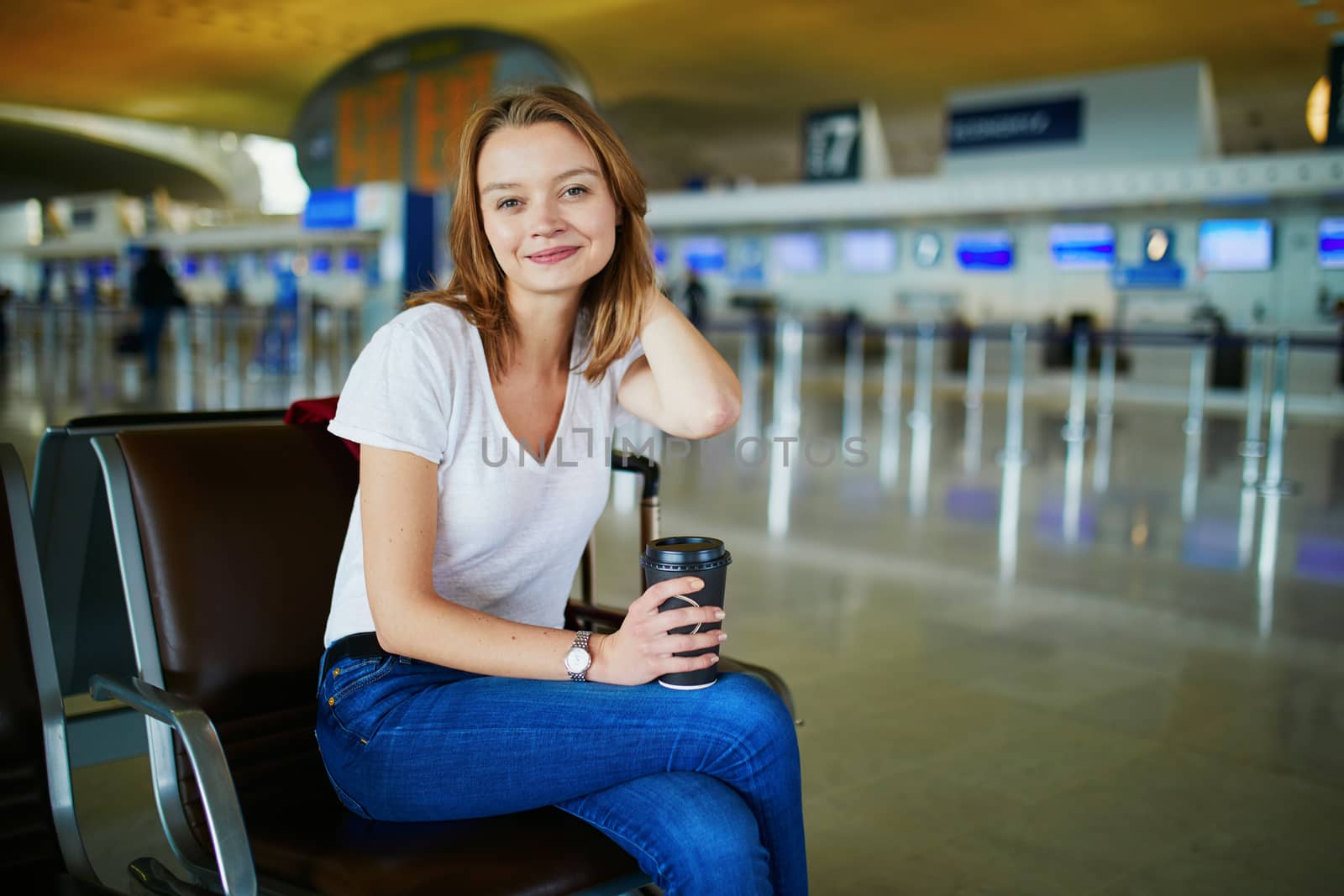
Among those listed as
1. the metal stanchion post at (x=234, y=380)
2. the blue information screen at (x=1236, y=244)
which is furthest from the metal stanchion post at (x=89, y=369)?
the blue information screen at (x=1236, y=244)

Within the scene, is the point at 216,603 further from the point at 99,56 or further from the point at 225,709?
the point at 99,56

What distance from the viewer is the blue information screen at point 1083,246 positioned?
13.3m

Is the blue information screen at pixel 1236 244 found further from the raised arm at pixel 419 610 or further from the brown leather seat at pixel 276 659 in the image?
the raised arm at pixel 419 610

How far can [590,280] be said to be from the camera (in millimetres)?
1430

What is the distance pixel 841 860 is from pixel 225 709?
3.61 feet

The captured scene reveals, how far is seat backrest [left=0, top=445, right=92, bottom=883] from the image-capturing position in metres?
1.08

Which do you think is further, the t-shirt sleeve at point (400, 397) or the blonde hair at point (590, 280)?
the blonde hair at point (590, 280)

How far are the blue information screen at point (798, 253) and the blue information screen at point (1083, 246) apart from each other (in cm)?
352

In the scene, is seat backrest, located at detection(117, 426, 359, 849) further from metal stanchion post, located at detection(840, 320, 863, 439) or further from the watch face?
the watch face

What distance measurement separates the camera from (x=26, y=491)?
3.79 ft

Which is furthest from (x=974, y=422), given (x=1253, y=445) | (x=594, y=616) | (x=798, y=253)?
(x=594, y=616)

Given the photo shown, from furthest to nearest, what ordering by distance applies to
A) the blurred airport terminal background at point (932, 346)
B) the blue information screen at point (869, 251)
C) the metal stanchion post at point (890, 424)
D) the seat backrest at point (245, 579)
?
the blue information screen at point (869, 251) → the metal stanchion post at point (890, 424) → the blurred airport terminal background at point (932, 346) → the seat backrest at point (245, 579)

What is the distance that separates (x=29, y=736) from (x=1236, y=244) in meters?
13.7

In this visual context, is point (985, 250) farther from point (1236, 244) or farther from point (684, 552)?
point (684, 552)
